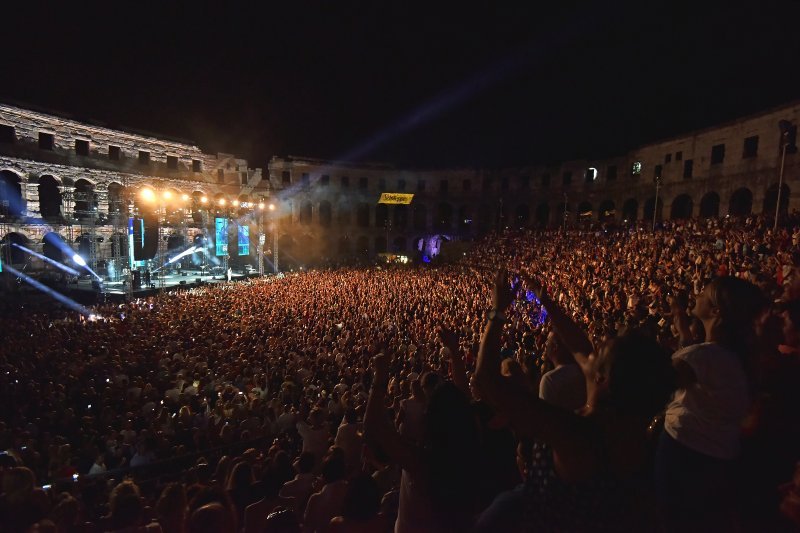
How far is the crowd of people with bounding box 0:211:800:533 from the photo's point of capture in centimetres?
182

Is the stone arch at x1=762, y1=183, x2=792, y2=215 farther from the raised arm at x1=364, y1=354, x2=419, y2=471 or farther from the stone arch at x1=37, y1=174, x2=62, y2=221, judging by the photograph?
the stone arch at x1=37, y1=174, x2=62, y2=221

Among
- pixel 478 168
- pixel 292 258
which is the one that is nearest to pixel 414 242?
pixel 478 168

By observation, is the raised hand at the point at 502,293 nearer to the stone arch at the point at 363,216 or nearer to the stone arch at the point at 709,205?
the stone arch at the point at 709,205

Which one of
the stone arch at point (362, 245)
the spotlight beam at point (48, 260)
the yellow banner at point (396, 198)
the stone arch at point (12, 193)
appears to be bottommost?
the spotlight beam at point (48, 260)

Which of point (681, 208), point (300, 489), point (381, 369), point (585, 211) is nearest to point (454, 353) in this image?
point (381, 369)

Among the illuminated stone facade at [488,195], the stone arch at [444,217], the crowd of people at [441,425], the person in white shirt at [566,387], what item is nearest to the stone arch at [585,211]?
the illuminated stone facade at [488,195]

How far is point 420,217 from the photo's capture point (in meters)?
53.0

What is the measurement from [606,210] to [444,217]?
19.6 meters

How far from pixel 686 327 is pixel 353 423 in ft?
12.2

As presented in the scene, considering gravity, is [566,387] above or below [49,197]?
below

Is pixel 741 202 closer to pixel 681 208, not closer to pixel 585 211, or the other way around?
pixel 681 208

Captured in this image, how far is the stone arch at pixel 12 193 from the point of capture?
29.3 metres

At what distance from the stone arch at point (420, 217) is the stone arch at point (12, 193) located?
37629 mm

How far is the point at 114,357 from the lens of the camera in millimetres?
10016
